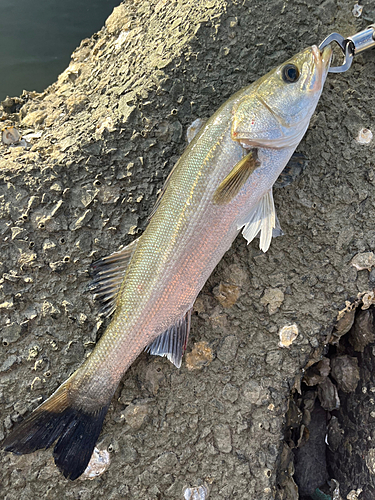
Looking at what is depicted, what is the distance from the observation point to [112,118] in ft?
7.18

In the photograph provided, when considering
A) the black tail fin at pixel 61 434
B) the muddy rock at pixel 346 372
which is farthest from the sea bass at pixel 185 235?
the muddy rock at pixel 346 372

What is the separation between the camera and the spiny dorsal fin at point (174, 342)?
1828mm

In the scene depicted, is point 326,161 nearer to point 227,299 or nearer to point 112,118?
point 227,299

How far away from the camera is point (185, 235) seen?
5.65 ft

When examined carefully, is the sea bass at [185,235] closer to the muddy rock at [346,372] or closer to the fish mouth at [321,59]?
the fish mouth at [321,59]

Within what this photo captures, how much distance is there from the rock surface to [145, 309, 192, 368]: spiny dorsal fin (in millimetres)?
175

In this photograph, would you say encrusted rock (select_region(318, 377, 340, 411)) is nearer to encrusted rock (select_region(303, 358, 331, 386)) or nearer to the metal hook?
encrusted rock (select_region(303, 358, 331, 386))

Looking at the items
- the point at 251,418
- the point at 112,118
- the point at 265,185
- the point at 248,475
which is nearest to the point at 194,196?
the point at 265,185

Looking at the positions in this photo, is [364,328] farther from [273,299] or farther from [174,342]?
[174,342]

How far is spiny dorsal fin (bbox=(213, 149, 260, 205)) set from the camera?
170 cm

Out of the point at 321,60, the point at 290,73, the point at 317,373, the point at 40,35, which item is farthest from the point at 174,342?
the point at 40,35

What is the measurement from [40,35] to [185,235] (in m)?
3.28

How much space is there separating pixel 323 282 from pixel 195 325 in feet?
2.53

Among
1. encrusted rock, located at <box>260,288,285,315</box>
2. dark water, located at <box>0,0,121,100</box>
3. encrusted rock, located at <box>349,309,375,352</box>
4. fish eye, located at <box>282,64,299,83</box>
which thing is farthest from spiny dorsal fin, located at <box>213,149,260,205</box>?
dark water, located at <box>0,0,121,100</box>
